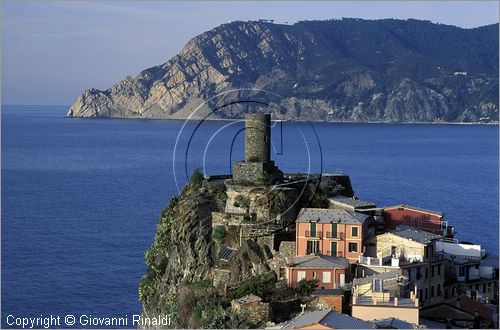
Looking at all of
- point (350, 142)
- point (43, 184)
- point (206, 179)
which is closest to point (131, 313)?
point (206, 179)

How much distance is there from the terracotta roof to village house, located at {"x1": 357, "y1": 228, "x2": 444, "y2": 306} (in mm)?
891

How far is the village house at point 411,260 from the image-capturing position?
34.7 meters

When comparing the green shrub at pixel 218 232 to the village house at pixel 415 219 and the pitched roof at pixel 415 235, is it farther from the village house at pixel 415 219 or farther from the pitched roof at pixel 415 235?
the village house at pixel 415 219

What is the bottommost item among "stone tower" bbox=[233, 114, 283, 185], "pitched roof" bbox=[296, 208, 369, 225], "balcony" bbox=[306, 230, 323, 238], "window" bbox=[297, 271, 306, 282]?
"window" bbox=[297, 271, 306, 282]

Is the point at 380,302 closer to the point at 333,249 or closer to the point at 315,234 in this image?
the point at 333,249

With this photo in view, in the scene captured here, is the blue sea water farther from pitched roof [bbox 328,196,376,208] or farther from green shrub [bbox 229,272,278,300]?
green shrub [bbox 229,272,278,300]

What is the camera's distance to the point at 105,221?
3083 inches

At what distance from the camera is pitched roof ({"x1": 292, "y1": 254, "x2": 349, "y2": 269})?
34.3m

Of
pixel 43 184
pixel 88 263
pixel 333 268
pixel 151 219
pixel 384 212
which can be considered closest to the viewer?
pixel 333 268

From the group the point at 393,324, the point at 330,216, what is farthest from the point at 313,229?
the point at 393,324

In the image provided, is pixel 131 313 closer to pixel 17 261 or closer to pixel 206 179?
pixel 206 179

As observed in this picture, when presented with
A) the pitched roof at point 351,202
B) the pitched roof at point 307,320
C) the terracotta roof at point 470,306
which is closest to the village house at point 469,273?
the terracotta roof at point 470,306

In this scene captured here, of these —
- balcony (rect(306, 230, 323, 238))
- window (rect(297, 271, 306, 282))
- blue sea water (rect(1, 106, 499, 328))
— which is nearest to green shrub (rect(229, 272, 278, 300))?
window (rect(297, 271, 306, 282))

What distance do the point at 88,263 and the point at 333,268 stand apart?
3079 cm
